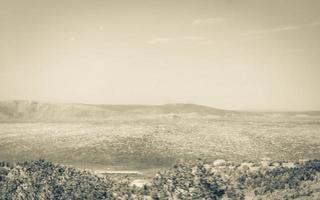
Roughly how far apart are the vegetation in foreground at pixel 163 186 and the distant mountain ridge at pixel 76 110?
5254 inches

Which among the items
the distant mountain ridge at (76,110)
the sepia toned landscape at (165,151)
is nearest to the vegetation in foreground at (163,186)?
the sepia toned landscape at (165,151)

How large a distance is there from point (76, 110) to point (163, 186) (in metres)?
150

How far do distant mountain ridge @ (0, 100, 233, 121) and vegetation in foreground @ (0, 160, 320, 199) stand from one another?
133m

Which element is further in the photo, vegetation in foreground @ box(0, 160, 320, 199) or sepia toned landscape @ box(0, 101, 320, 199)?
sepia toned landscape @ box(0, 101, 320, 199)

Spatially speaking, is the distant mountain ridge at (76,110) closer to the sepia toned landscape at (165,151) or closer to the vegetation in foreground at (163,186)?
the sepia toned landscape at (165,151)

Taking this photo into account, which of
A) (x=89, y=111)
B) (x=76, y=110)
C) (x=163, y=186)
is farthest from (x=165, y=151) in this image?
(x=76, y=110)

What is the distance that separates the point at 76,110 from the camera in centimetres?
18325

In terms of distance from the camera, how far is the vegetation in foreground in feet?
114

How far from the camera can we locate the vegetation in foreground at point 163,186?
114 feet

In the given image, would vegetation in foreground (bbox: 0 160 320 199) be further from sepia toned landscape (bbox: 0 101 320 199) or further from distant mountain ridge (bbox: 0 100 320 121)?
distant mountain ridge (bbox: 0 100 320 121)

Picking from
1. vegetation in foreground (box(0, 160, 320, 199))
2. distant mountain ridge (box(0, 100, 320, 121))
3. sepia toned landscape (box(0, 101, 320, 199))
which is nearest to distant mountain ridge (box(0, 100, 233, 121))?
distant mountain ridge (box(0, 100, 320, 121))

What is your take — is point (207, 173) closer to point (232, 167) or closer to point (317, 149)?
point (232, 167)

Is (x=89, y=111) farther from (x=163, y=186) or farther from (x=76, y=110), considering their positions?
(x=163, y=186)

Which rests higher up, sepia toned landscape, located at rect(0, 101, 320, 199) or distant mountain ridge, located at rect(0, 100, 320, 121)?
distant mountain ridge, located at rect(0, 100, 320, 121)
